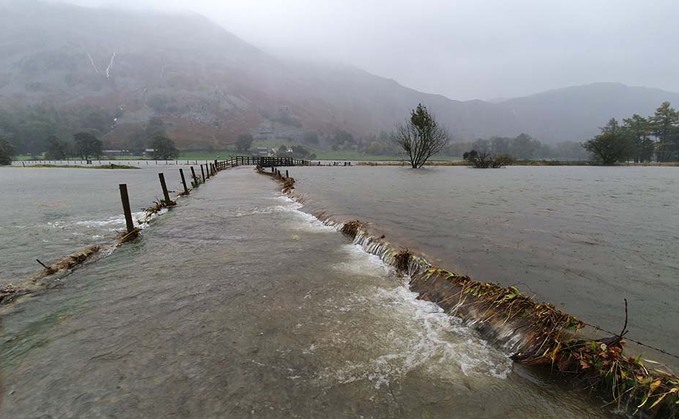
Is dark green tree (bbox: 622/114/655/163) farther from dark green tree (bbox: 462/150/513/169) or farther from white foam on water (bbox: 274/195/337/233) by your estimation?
white foam on water (bbox: 274/195/337/233)

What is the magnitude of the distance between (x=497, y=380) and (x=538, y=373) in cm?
73

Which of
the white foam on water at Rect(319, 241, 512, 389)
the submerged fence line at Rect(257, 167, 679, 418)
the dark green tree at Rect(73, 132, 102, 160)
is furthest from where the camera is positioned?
the dark green tree at Rect(73, 132, 102, 160)

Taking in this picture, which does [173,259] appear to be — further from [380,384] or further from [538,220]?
[538,220]

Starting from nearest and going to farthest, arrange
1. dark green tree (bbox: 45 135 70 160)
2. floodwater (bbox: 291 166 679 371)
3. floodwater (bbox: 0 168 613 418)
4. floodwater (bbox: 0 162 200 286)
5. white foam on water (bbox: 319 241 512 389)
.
Answer: floodwater (bbox: 0 168 613 418)
white foam on water (bbox: 319 241 512 389)
floodwater (bbox: 291 166 679 371)
floodwater (bbox: 0 162 200 286)
dark green tree (bbox: 45 135 70 160)

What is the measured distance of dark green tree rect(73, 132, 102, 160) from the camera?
15700 centimetres

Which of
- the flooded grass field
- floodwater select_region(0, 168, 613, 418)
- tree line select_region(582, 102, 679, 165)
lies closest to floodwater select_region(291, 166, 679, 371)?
the flooded grass field

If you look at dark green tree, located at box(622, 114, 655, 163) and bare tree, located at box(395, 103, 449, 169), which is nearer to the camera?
bare tree, located at box(395, 103, 449, 169)

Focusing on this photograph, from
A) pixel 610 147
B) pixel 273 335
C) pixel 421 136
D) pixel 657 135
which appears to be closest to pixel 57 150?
pixel 421 136

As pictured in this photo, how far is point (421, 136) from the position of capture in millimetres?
73812

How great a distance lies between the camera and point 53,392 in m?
5.21

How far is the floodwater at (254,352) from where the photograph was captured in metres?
4.91

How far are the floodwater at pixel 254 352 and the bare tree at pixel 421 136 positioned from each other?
219 ft

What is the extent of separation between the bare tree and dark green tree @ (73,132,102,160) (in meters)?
149

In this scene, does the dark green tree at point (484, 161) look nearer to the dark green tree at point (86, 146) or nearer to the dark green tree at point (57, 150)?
the dark green tree at point (86, 146)
